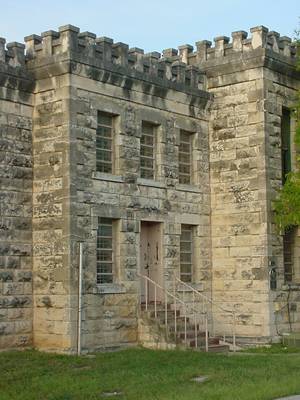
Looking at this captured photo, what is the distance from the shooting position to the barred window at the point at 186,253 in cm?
2189

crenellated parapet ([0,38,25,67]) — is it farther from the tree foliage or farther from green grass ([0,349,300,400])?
the tree foliage

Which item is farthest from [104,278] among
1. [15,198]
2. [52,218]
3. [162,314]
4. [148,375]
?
[148,375]

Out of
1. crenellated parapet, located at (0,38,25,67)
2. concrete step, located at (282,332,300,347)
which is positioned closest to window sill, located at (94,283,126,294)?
concrete step, located at (282,332,300,347)

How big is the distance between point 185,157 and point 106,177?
367 centimetres

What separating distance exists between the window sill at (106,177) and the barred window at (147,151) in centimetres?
122

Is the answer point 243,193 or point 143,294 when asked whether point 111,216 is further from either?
point 243,193

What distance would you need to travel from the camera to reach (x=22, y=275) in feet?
61.4

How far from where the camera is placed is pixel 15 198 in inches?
743

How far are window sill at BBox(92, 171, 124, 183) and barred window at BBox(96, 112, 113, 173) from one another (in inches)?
11.3

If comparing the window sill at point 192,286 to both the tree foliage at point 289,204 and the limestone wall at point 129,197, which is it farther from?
the tree foliage at point 289,204

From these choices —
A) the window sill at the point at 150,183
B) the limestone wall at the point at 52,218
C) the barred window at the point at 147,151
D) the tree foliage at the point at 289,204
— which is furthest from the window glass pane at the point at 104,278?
the tree foliage at the point at 289,204

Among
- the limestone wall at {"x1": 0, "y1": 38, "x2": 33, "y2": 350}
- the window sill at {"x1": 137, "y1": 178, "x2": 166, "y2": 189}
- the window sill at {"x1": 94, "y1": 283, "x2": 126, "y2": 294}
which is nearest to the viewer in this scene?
the limestone wall at {"x1": 0, "y1": 38, "x2": 33, "y2": 350}

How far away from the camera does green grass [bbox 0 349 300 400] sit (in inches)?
485

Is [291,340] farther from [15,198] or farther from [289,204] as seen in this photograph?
[15,198]
